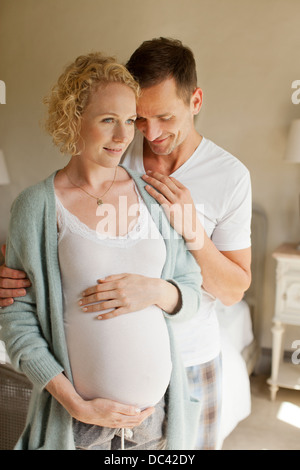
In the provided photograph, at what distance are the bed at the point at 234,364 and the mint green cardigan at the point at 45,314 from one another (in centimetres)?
36

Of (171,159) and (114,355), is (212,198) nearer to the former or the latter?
(171,159)

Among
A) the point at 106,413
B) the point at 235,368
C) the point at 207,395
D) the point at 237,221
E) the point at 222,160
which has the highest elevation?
the point at 222,160

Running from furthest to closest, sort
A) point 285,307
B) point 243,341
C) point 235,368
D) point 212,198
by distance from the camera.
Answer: point 243,341 < point 235,368 < point 285,307 < point 212,198

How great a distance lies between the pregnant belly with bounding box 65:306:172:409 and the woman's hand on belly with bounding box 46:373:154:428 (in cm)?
2

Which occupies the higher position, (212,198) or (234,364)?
(212,198)

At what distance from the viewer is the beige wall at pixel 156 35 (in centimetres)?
104

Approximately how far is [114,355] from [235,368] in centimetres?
80

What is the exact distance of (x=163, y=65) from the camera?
86cm

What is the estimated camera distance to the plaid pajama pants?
102 centimetres

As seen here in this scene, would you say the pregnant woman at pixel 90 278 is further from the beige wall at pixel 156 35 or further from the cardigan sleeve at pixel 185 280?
the beige wall at pixel 156 35

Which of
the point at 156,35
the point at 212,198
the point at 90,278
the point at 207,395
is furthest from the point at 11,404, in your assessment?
the point at 156,35
